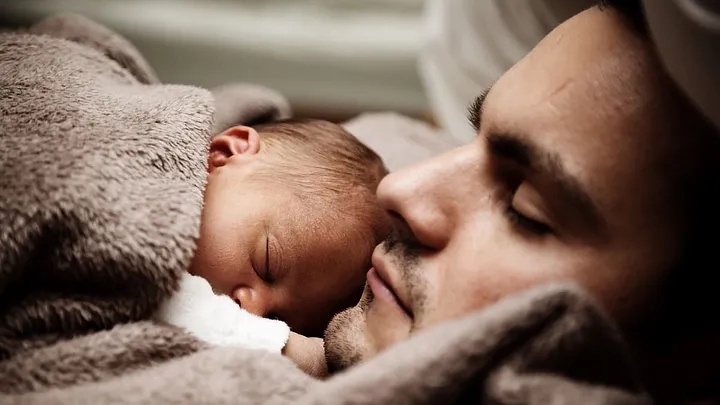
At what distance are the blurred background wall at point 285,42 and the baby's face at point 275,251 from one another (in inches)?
36.1

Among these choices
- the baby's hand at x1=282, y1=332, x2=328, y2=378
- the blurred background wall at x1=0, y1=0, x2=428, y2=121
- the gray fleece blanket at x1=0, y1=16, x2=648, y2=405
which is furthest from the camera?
the blurred background wall at x1=0, y1=0, x2=428, y2=121

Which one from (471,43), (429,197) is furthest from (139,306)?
(471,43)

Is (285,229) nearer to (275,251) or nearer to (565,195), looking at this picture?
(275,251)

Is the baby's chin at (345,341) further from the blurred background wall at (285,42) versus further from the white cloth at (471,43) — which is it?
the blurred background wall at (285,42)

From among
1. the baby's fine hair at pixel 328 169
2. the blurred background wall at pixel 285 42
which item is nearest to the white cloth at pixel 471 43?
the blurred background wall at pixel 285 42

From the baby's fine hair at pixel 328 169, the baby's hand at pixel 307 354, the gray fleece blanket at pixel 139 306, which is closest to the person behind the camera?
the gray fleece blanket at pixel 139 306

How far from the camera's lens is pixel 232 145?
39.9 inches

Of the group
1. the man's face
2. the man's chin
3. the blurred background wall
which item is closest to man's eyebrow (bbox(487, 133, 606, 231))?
the man's face

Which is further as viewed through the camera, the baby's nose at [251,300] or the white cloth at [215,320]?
the baby's nose at [251,300]

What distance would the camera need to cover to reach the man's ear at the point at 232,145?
100 cm

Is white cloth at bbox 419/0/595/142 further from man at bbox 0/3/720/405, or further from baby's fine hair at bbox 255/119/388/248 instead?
man at bbox 0/3/720/405

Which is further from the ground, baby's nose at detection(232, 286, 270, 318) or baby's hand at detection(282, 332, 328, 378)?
baby's nose at detection(232, 286, 270, 318)

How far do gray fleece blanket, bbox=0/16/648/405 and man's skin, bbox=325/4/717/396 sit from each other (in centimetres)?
9

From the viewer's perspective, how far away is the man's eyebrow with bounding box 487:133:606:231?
0.63 meters
